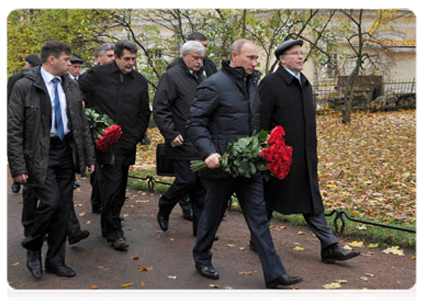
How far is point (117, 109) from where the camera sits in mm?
6812

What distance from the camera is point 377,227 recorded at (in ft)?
23.6

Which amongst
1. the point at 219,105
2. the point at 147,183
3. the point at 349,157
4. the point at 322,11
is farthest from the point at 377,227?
the point at 322,11

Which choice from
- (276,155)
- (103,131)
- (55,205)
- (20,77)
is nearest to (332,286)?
(276,155)

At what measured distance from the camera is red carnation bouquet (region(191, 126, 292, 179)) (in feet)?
16.1

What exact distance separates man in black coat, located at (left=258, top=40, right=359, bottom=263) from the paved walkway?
0.38 meters

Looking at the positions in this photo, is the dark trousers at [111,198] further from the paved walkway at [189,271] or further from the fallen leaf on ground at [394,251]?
the fallen leaf on ground at [394,251]

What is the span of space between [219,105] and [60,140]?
4.99 ft

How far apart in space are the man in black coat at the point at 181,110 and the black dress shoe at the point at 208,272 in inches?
49.4

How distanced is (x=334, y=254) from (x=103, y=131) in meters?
2.63

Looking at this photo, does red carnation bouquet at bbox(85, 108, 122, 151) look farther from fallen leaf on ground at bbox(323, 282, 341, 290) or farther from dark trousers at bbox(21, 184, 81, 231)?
fallen leaf on ground at bbox(323, 282, 341, 290)

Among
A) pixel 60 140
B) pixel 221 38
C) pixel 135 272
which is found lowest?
pixel 135 272

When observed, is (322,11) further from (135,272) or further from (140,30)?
(135,272)

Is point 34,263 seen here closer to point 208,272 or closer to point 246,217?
point 208,272

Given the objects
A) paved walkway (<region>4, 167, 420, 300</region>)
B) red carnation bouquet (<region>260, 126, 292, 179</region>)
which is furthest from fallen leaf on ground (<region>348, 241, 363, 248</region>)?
red carnation bouquet (<region>260, 126, 292, 179</region>)
